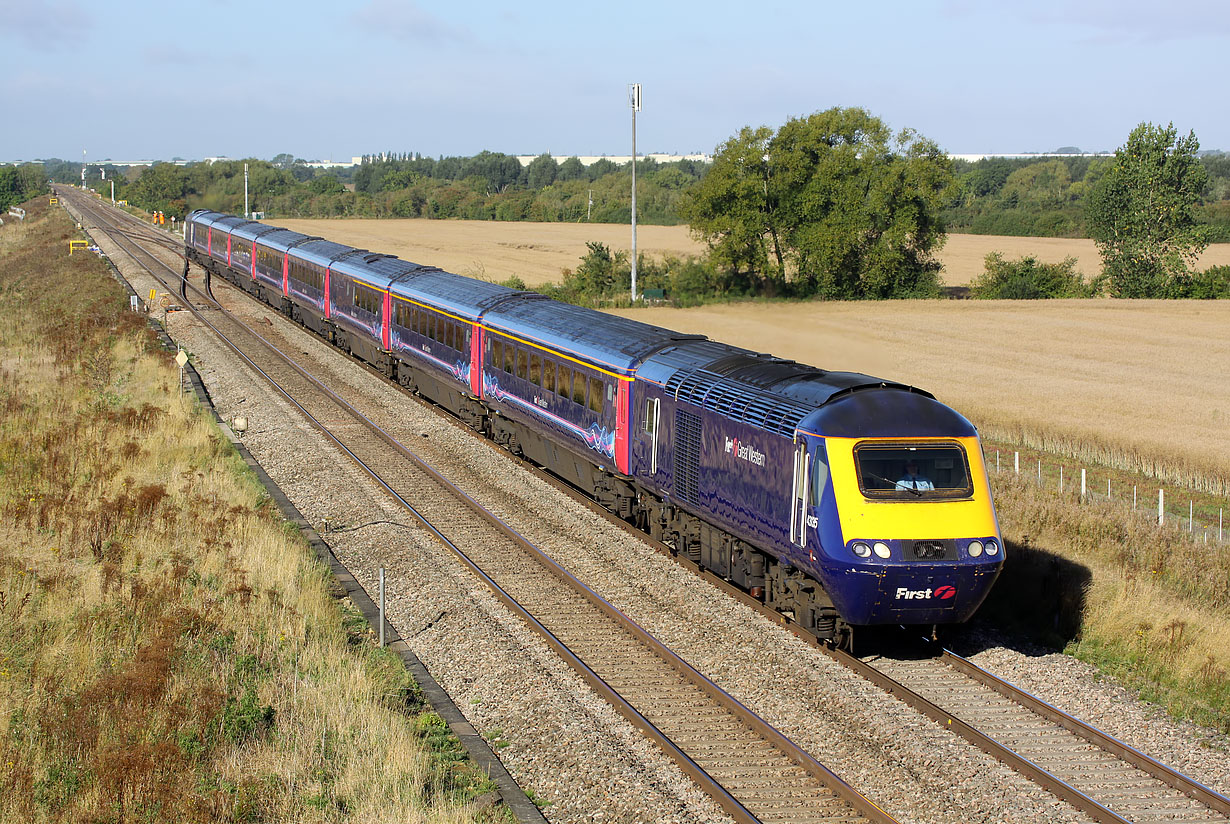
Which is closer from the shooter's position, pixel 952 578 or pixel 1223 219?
pixel 952 578

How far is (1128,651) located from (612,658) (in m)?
5.96

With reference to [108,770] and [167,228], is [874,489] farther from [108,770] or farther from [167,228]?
[167,228]

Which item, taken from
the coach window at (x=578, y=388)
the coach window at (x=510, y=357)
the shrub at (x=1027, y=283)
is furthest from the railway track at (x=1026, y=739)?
the shrub at (x=1027, y=283)

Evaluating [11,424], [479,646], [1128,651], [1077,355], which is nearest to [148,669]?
[479,646]

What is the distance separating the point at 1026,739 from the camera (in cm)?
1085

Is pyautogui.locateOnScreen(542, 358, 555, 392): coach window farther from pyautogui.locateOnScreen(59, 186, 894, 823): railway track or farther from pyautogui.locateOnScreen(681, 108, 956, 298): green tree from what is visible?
pyautogui.locateOnScreen(681, 108, 956, 298): green tree

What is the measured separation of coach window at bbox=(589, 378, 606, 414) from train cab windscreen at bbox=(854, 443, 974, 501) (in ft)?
21.8

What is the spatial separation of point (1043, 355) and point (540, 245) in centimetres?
6148

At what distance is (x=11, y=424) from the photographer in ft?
79.7

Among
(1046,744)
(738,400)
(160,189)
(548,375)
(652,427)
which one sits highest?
(160,189)

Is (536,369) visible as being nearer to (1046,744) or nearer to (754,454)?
(754,454)

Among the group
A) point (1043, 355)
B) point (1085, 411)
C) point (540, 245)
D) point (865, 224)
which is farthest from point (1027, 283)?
point (540, 245)

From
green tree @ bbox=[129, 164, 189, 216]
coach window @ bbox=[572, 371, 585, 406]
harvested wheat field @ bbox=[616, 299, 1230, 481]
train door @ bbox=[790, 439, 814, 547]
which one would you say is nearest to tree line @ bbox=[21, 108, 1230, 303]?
harvested wheat field @ bbox=[616, 299, 1230, 481]

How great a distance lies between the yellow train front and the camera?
11.8 m
